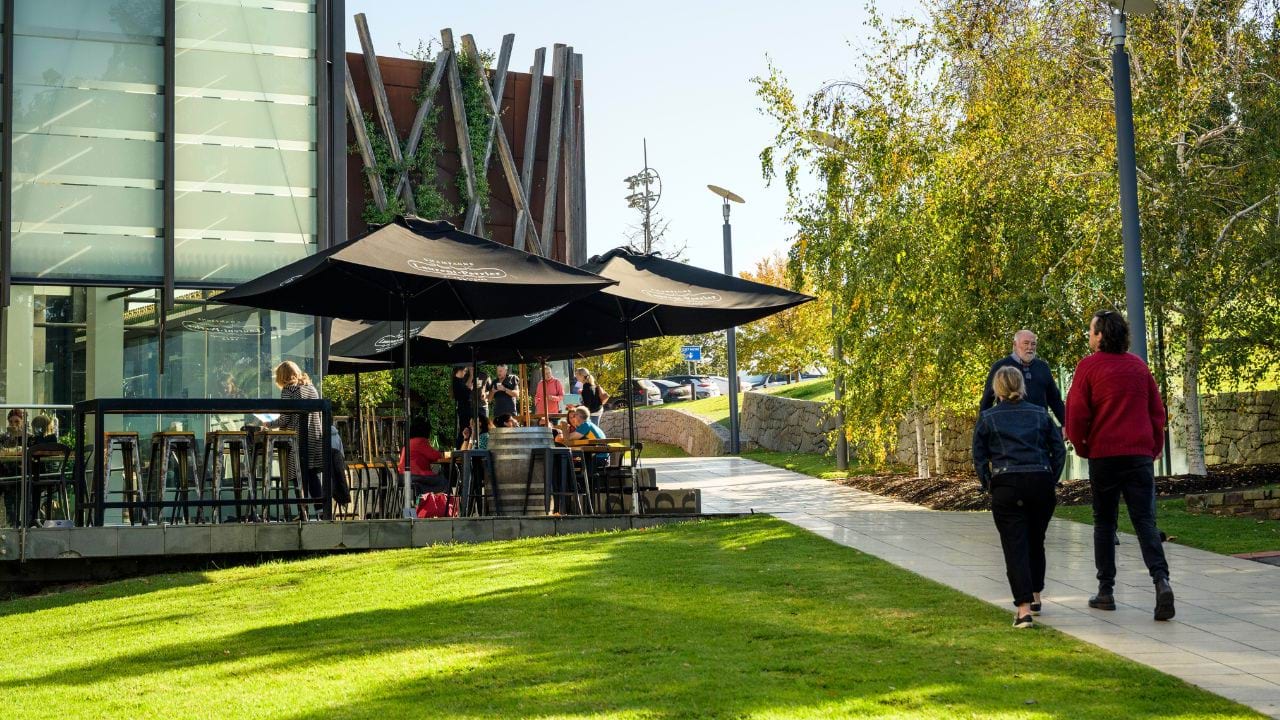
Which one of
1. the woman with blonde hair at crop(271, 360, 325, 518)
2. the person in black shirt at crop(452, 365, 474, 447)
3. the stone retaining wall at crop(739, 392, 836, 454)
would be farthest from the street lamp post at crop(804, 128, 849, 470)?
the woman with blonde hair at crop(271, 360, 325, 518)

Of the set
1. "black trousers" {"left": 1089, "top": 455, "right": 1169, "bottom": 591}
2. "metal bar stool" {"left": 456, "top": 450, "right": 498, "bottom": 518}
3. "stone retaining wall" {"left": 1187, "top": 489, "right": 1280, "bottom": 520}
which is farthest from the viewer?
"stone retaining wall" {"left": 1187, "top": 489, "right": 1280, "bottom": 520}

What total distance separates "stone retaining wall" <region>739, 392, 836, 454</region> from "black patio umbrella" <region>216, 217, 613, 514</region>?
14039mm

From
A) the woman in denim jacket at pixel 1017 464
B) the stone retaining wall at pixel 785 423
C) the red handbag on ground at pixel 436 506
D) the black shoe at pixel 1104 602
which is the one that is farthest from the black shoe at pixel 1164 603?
the stone retaining wall at pixel 785 423

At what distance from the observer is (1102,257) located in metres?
15.7

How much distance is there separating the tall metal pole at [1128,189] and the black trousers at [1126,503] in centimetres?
421

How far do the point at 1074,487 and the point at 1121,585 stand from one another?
25.8ft

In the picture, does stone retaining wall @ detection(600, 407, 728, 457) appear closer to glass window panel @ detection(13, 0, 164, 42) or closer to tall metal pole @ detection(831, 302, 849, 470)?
tall metal pole @ detection(831, 302, 849, 470)

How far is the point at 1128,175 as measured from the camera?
39.2ft

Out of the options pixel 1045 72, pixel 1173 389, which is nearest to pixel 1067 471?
pixel 1173 389

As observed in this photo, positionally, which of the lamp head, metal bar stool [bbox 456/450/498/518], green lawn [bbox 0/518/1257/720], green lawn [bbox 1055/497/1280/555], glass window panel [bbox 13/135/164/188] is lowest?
green lawn [bbox 0/518/1257/720]

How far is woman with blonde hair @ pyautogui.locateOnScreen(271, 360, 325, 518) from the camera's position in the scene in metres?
11.6

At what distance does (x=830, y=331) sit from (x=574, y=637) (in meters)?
12.9

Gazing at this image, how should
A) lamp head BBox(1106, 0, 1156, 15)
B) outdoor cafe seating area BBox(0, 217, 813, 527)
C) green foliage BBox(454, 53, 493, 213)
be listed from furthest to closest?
green foliage BBox(454, 53, 493, 213)
lamp head BBox(1106, 0, 1156, 15)
outdoor cafe seating area BBox(0, 217, 813, 527)

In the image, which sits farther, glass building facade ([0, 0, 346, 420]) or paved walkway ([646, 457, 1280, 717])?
glass building facade ([0, 0, 346, 420])
